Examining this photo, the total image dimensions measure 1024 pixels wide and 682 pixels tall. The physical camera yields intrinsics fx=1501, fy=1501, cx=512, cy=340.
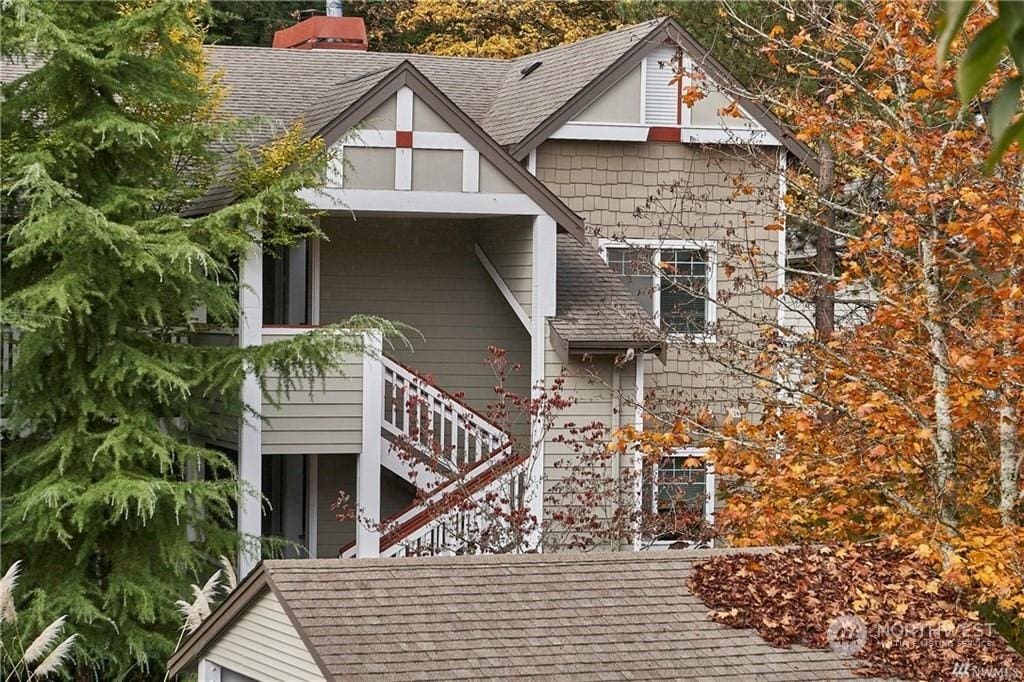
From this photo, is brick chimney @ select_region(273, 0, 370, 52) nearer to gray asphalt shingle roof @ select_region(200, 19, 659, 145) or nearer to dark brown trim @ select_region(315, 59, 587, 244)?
gray asphalt shingle roof @ select_region(200, 19, 659, 145)

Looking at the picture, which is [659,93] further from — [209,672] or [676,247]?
[209,672]

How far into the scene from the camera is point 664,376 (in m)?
18.8

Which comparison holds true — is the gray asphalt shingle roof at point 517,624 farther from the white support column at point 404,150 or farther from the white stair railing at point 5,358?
the white support column at point 404,150

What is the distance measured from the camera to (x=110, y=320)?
13188mm

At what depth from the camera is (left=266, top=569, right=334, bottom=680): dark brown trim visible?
24.1 ft

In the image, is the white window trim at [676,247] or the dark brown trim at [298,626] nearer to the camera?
the dark brown trim at [298,626]

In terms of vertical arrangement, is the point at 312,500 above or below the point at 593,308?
below

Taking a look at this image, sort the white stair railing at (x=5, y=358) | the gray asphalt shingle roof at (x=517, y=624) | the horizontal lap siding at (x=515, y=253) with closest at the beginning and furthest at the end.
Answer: the gray asphalt shingle roof at (x=517, y=624), the white stair railing at (x=5, y=358), the horizontal lap siding at (x=515, y=253)

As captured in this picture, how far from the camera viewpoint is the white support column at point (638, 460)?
1542cm

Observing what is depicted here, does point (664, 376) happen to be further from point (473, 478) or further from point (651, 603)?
point (651, 603)

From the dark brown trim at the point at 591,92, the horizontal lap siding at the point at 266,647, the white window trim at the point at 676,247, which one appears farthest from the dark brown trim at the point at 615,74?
the horizontal lap siding at the point at 266,647

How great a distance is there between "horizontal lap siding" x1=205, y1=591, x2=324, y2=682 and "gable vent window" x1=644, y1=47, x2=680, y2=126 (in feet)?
36.4

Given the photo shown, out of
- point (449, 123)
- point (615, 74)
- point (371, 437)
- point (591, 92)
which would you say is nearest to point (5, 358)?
point (371, 437)

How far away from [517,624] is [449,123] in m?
8.67
